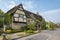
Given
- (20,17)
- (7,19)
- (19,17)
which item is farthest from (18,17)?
(7,19)

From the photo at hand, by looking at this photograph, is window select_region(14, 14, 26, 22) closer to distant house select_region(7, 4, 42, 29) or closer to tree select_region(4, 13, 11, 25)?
distant house select_region(7, 4, 42, 29)

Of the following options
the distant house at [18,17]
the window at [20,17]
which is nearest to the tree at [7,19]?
the distant house at [18,17]

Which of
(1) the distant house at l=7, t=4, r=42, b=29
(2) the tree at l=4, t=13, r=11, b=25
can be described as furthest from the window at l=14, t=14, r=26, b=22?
(2) the tree at l=4, t=13, r=11, b=25

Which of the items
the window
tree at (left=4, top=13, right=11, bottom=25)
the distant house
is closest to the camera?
tree at (left=4, top=13, right=11, bottom=25)

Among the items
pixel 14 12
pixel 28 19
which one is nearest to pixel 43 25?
pixel 28 19

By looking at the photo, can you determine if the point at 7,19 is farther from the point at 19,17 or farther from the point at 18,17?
the point at 19,17

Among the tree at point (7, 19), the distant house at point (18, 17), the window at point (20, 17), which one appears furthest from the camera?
the window at point (20, 17)

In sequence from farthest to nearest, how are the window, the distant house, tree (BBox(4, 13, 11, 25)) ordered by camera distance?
the window < the distant house < tree (BBox(4, 13, 11, 25))

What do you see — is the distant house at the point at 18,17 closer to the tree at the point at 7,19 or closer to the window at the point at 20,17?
the window at the point at 20,17

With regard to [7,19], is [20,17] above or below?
above

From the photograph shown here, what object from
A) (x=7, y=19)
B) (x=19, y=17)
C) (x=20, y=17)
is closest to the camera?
(x=7, y=19)

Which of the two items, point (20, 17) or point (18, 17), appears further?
point (20, 17)

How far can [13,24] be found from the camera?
4662cm

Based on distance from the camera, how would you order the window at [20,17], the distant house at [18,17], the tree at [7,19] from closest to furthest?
1. the tree at [7,19]
2. the distant house at [18,17]
3. the window at [20,17]
